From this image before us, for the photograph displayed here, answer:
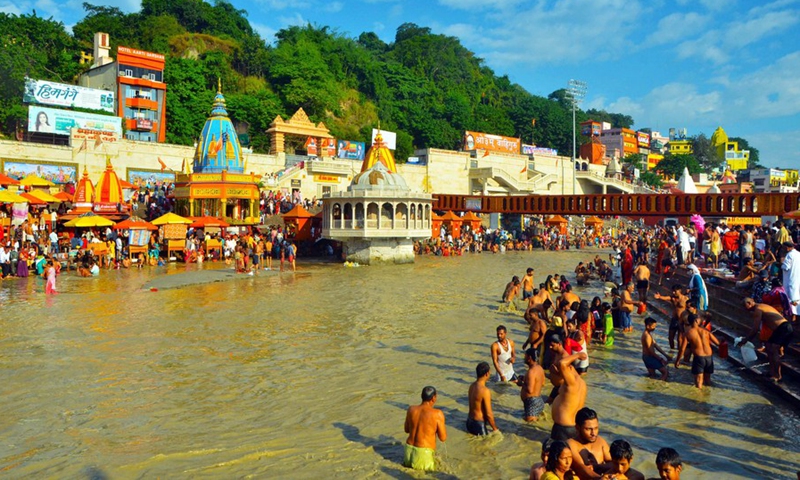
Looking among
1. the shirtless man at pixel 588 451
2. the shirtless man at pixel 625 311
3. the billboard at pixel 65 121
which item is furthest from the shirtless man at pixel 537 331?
the billboard at pixel 65 121

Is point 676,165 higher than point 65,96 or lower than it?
higher

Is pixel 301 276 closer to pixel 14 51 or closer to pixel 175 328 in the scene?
pixel 175 328

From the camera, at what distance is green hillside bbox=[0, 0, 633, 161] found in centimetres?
4866

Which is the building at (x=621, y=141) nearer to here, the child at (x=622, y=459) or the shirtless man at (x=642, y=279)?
the shirtless man at (x=642, y=279)

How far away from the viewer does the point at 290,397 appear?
351 inches

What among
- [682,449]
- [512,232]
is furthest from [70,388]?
[512,232]

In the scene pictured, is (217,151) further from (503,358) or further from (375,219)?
(503,358)

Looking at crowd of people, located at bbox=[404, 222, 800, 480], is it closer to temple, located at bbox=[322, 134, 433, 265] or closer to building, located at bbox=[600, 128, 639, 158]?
temple, located at bbox=[322, 134, 433, 265]

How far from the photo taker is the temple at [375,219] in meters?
28.3

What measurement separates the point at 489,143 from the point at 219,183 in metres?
39.8

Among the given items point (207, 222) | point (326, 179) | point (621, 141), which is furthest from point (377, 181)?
point (621, 141)

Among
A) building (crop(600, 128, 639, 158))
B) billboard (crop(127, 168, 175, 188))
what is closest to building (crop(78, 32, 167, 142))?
billboard (crop(127, 168, 175, 188))

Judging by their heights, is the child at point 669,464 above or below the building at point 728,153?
below

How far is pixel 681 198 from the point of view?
35281 millimetres
